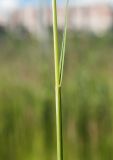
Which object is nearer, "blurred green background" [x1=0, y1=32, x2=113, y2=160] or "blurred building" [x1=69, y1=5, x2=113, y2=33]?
"blurred green background" [x1=0, y1=32, x2=113, y2=160]

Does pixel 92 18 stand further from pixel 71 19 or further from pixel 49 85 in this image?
pixel 49 85

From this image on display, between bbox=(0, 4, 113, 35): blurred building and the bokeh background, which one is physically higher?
bbox=(0, 4, 113, 35): blurred building

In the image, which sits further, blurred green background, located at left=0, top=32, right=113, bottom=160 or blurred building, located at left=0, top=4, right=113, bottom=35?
blurred building, located at left=0, top=4, right=113, bottom=35

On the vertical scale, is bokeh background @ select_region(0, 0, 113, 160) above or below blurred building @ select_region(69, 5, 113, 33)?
below

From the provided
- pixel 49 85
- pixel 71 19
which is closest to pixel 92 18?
pixel 71 19

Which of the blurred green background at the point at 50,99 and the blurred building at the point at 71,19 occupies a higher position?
the blurred building at the point at 71,19

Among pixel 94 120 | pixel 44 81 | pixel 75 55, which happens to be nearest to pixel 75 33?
pixel 75 55

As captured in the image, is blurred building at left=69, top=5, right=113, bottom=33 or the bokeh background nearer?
the bokeh background
